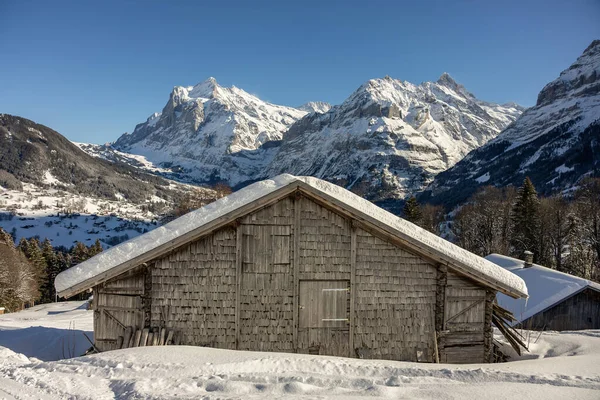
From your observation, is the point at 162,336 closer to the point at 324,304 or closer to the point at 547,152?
the point at 324,304

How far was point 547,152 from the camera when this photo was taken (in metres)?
149

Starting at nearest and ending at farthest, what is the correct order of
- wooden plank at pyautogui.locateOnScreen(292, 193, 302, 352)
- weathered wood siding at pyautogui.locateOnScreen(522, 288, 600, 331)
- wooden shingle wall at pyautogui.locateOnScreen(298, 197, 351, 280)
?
wooden plank at pyautogui.locateOnScreen(292, 193, 302, 352) < wooden shingle wall at pyautogui.locateOnScreen(298, 197, 351, 280) < weathered wood siding at pyautogui.locateOnScreen(522, 288, 600, 331)

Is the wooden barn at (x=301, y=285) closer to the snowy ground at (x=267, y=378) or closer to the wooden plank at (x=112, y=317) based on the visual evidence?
the wooden plank at (x=112, y=317)

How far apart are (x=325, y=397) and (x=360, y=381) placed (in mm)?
985

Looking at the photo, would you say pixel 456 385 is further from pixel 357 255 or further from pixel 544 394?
pixel 357 255

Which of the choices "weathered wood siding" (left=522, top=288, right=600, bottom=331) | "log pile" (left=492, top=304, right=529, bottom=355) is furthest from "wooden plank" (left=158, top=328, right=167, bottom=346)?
"weathered wood siding" (left=522, top=288, right=600, bottom=331)

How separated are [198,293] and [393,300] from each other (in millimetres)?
5319

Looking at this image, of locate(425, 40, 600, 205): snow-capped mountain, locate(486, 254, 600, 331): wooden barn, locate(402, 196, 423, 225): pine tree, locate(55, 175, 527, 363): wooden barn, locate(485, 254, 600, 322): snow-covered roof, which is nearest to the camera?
locate(55, 175, 527, 363): wooden barn

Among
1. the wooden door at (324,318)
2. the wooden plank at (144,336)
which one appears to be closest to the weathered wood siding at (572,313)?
the wooden door at (324,318)

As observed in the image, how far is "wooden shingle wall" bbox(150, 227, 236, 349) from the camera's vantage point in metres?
9.60

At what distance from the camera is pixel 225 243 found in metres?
9.83

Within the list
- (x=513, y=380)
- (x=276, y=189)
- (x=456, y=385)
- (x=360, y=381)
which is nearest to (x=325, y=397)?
(x=360, y=381)

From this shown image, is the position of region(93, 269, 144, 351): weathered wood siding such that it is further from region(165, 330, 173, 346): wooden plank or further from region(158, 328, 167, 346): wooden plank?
region(165, 330, 173, 346): wooden plank

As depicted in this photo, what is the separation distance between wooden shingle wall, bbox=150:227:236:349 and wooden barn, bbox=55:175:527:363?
0.09ft
